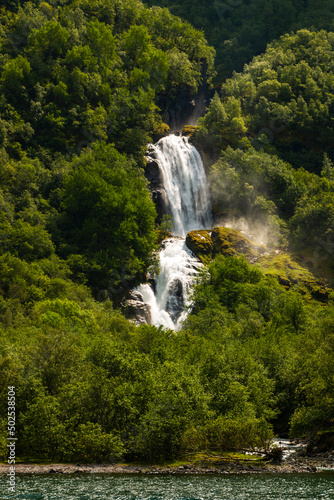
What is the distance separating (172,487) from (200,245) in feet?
236

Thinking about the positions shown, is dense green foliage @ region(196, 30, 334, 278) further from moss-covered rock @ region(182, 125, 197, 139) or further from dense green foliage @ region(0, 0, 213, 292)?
dense green foliage @ region(0, 0, 213, 292)

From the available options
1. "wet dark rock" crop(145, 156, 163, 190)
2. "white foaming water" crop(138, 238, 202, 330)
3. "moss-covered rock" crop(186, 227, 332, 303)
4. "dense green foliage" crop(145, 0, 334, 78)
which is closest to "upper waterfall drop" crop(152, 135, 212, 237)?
"wet dark rock" crop(145, 156, 163, 190)

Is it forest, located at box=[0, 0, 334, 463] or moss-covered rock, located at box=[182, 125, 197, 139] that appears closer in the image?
forest, located at box=[0, 0, 334, 463]

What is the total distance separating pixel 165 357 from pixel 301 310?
2783 cm

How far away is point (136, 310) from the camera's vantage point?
97375 millimetres

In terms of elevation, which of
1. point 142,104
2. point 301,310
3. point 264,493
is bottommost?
point 264,493

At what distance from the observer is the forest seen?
51.8m

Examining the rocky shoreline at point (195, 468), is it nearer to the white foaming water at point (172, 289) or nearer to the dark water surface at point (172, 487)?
the dark water surface at point (172, 487)

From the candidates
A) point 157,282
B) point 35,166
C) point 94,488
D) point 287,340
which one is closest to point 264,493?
point 94,488

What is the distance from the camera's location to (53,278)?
93.5 meters

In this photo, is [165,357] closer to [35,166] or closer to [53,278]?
[53,278]

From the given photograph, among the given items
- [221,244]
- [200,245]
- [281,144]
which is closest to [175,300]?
[200,245]

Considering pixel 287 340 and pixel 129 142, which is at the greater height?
pixel 129 142

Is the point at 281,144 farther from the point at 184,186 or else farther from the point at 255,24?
the point at 255,24
